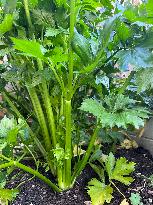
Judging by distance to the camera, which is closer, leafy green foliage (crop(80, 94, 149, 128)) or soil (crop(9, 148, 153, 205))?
leafy green foliage (crop(80, 94, 149, 128))

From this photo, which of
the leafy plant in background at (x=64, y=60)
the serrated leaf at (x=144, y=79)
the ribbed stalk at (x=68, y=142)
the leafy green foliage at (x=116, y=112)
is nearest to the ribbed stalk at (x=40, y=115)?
the leafy plant in background at (x=64, y=60)

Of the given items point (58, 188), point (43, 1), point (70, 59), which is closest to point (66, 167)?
point (58, 188)

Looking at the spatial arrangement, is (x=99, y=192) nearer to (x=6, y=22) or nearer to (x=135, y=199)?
(x=135, y=199)

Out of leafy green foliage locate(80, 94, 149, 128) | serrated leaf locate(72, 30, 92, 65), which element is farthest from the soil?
serrated leaf locate(72, 30, 92, 65)

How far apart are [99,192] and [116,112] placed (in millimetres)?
283

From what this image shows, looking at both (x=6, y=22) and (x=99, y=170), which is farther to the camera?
(x=99, y=170)

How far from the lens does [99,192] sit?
3.50 feet

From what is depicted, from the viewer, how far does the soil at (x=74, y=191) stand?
1.08 m

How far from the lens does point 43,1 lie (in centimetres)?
96

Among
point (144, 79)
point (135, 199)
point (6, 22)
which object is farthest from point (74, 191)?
point (6, 22)

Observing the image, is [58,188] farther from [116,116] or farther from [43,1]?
[43,1]

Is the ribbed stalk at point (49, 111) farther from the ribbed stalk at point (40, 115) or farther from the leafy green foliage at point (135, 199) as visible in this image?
the leafy green foliage at point (135, 199)

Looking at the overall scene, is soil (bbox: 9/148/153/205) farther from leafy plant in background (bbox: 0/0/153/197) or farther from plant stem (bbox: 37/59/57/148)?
plant stem (bbox: 37/59/57/148)

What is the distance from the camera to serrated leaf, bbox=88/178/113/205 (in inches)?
41.2
